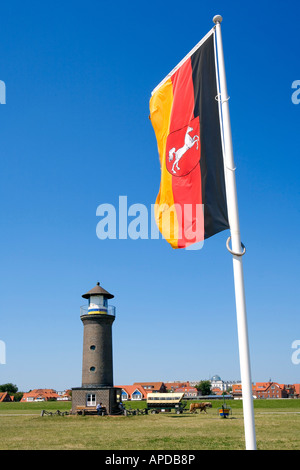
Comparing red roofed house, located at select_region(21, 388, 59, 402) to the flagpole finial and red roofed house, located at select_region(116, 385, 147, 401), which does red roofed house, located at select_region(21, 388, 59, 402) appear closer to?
red roofed house, located at select_region(116, 385, 147, 401)

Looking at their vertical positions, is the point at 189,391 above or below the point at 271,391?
above

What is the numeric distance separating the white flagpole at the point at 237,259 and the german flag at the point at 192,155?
247mm

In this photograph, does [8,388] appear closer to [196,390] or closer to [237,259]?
[196,390]

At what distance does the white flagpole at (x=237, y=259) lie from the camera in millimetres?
6812

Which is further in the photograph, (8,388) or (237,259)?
(8,388)

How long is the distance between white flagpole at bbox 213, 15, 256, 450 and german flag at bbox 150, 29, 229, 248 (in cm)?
25

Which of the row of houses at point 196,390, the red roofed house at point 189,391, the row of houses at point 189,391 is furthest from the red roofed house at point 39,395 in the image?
the red roofed house at point 189,391

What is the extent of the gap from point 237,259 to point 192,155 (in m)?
2.51

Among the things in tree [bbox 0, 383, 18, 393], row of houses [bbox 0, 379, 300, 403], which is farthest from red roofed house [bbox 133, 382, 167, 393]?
tree [bbox 0, 383, 18, 393]

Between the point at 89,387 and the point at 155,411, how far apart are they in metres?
9.48

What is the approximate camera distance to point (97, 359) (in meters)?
41.1

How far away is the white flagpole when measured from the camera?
22.4 feet

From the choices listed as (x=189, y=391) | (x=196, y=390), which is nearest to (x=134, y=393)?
(x=189, y=391)

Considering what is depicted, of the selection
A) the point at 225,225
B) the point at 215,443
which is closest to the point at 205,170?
the point at 225,225
